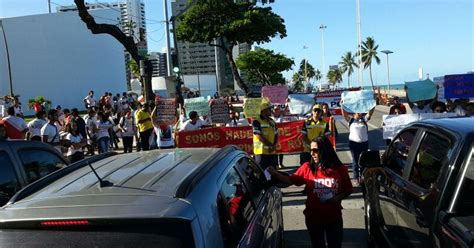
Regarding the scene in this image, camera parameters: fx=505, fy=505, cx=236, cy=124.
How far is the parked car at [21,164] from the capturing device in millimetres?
4582

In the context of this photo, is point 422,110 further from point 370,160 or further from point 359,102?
point 370,160

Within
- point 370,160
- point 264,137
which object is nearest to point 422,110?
point 264,137

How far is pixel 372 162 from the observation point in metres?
5.29

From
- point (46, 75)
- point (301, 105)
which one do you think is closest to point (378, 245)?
point (301, 105)

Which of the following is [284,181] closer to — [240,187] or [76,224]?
[240,187]

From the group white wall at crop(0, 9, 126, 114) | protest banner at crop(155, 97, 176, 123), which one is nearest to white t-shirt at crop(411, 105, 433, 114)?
protest banner at crop(155, 97, 176, 123)

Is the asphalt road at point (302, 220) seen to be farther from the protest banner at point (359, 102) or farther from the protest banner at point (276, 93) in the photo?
the protest banner at point (276, 93)

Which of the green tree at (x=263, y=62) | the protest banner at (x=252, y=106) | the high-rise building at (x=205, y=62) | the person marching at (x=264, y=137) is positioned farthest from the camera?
the high-rise building at (x=205, y=62)

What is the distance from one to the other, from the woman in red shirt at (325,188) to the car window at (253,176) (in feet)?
0.48

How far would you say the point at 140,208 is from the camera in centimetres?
257

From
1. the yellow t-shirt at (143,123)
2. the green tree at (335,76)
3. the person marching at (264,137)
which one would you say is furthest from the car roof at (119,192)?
the green tree at (335,76)

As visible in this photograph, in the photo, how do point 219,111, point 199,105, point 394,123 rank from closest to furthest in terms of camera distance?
point 394,123 < point 199,105 < point 219,111

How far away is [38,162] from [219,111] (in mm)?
9643

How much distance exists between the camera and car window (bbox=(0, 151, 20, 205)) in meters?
4.53
